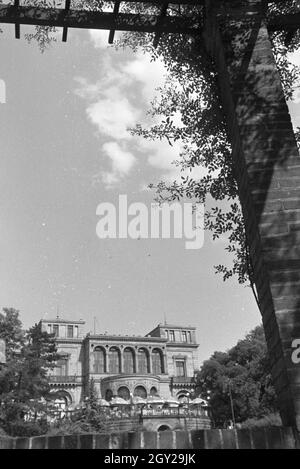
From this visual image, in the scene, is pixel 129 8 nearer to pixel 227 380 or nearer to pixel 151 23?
pixel 151 23

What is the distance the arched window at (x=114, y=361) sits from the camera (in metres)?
57.5

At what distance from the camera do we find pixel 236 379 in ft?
142

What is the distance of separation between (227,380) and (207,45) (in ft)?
143

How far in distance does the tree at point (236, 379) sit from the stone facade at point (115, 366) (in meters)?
9.03

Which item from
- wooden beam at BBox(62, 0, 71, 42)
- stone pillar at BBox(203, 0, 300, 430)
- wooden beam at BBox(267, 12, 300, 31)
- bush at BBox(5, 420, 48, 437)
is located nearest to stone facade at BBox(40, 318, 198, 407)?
bush at BBox(5, 420, 48, 437)

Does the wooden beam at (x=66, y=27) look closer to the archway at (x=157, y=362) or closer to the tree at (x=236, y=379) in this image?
the tree at (x=236, y=379)

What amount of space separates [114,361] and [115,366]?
713mm

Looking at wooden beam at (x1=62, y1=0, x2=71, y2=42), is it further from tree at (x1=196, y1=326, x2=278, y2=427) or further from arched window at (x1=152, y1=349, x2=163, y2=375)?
arched window at (x1=152, y1=349, x2=163, y2=375)

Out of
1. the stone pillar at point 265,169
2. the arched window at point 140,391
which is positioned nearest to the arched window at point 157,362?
the arched window at point 140,391

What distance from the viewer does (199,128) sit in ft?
19.3

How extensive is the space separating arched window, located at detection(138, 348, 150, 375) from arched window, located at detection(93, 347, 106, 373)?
5020mm

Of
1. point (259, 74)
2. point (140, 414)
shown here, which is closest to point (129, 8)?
point (259, 74)

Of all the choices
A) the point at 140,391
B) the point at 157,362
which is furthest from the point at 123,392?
the point at 157,362
